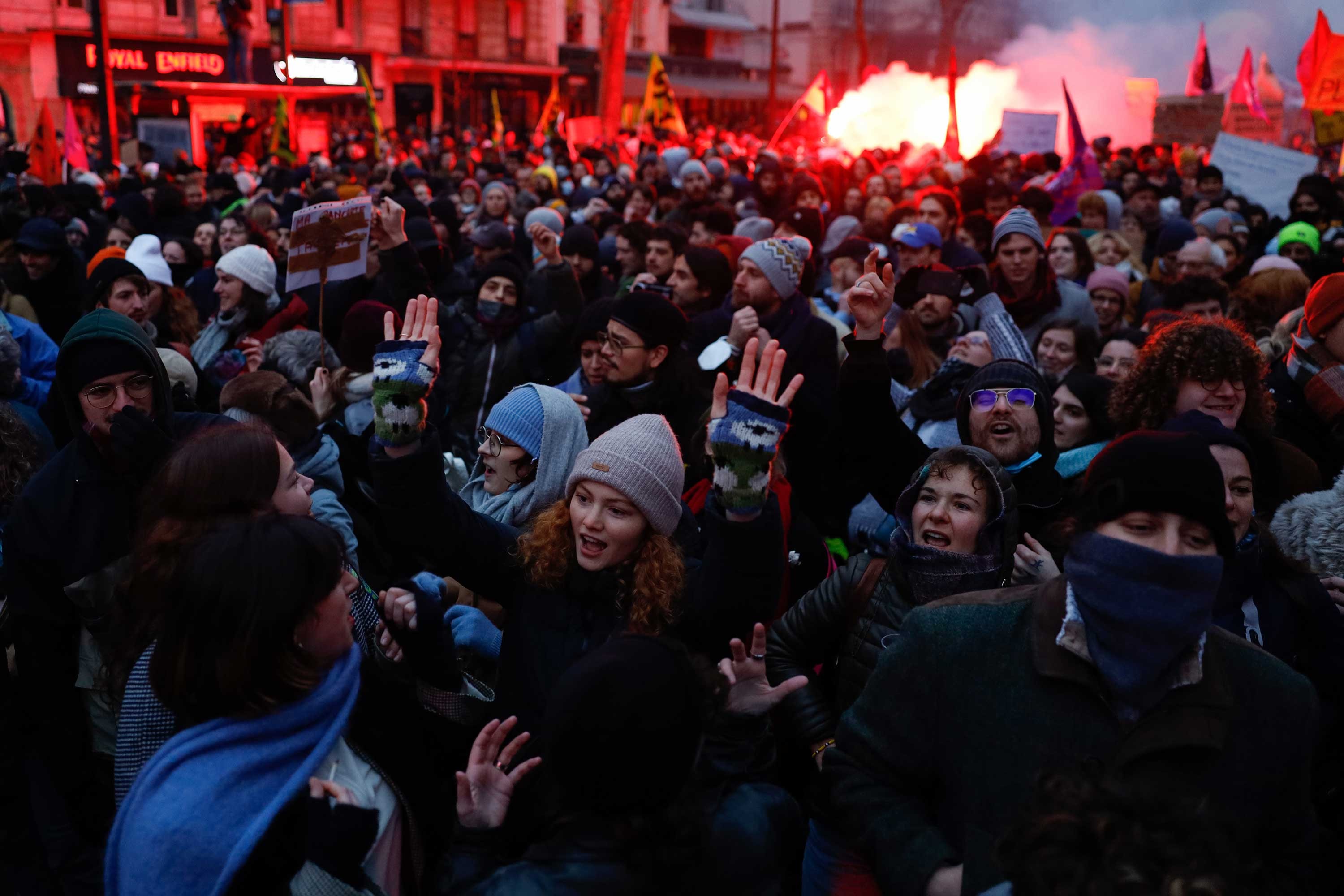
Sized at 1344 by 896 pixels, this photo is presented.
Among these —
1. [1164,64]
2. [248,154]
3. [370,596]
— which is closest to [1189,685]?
[370,596]

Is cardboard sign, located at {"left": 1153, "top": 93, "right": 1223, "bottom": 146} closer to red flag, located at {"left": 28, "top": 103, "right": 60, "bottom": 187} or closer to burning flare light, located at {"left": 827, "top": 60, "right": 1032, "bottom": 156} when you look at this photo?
burning flare light, located at {"left": 827, "top": 60, "right": 1032, "bottom": 156}

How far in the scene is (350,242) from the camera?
486cm

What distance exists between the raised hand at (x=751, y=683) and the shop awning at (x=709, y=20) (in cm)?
6015

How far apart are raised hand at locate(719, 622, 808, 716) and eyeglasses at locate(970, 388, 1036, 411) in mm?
1456

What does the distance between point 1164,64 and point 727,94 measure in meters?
21.9

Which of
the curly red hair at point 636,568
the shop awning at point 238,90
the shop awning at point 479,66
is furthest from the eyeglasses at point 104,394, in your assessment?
the shop awning at point 479,66

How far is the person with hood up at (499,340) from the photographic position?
17.5 feet

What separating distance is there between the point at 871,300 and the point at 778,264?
6.67ft

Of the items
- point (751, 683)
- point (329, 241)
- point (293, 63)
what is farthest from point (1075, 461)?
point (293, 63)

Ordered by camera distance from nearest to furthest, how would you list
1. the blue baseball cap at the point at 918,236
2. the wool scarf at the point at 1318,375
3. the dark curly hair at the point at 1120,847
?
the dark curly hair at the point at 1120,847 → the wool scarf at the point at 1318,375 → the blue baseball cap at the point at 918,236

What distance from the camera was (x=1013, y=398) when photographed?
3316 millimetres

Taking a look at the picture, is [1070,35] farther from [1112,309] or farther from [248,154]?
[1112,309]

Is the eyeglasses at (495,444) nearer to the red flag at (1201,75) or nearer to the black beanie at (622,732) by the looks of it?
the black beanie at (622,732)

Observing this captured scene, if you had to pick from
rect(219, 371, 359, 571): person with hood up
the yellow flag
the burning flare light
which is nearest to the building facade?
the yellow flag
